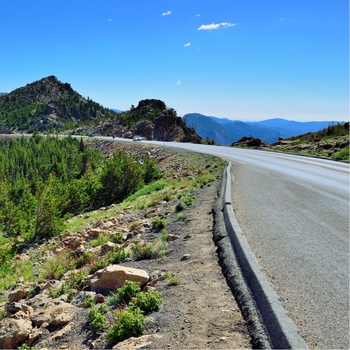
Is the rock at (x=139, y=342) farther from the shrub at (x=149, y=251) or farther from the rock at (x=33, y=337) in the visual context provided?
the shrub at (x=149, y=251)

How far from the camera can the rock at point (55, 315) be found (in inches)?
205

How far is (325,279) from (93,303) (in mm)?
3981

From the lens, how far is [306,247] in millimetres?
6770

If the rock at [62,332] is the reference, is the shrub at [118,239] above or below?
above

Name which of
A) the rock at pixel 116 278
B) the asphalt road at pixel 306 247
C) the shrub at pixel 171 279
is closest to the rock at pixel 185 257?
the shrub at pixel 171 279

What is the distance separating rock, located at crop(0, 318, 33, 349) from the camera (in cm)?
507

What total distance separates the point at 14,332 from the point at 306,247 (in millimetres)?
5771

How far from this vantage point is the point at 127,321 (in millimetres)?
4125

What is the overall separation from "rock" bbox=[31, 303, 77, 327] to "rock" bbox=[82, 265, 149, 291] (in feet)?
2.10

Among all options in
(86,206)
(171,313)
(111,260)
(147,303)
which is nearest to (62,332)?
(147,303)

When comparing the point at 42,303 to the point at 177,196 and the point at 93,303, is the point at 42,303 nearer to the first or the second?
the point at 93,303

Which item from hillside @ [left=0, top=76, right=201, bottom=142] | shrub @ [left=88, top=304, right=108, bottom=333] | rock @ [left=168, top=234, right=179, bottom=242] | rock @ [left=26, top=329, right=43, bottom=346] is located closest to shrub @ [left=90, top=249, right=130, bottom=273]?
rock @ [left=168, top=234, right=179, bottom=242]

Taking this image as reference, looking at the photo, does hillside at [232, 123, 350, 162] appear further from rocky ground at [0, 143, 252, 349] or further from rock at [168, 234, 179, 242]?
rocky ground at [0, 143, 252, 349]

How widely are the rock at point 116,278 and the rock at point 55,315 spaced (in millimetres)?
640
